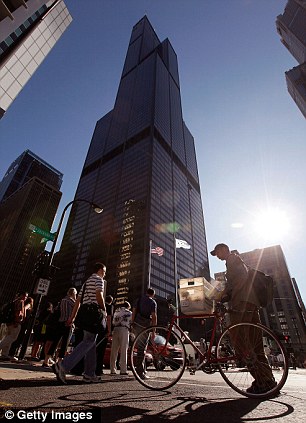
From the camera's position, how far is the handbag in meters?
3.63

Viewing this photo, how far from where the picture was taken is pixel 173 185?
361 feet

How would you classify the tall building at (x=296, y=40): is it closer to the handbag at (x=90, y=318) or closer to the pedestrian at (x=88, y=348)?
the pedestrian at (x=88, y=348)

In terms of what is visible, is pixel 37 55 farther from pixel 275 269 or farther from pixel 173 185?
pixel 275 269

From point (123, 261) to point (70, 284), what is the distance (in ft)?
113

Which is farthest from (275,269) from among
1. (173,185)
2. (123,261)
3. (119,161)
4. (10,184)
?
(10,184)

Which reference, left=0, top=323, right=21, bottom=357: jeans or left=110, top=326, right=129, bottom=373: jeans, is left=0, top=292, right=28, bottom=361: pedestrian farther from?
left=110, top=326, right=129, bottom=373: jeans

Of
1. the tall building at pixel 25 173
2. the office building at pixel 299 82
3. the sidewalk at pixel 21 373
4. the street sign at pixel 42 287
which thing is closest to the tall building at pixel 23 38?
the street sign at pixel 42 287

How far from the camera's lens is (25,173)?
494 feet

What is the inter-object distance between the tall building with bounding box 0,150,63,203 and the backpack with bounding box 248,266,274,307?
168 metres

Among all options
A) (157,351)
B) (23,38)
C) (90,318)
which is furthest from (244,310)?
(23,38)

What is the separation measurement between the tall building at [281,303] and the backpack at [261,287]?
84.2m

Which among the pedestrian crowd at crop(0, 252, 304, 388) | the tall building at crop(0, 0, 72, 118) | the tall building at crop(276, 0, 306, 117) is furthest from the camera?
the tall building at crop(276, 0, 306, 117)

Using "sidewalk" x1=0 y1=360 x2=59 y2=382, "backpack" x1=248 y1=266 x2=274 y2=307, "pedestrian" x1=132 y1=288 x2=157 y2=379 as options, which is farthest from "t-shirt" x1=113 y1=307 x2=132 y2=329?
"backpack" x1=248 y1=266 x2=274 y2=307

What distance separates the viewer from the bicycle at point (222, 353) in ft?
9.27
